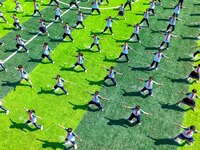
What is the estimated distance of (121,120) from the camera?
1873cm

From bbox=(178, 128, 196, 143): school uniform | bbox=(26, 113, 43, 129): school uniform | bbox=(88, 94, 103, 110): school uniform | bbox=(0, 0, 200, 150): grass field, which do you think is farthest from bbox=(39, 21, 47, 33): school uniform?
bbox=(178, 128, 196, 143): school uniform

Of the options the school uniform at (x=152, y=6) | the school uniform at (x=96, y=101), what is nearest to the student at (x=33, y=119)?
the school uniform at (x=96, y=101)

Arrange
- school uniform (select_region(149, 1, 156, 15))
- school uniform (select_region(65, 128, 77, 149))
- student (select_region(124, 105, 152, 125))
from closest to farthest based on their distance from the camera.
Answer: school uniform (select_region(65, 128, 77, 149))
student (select_region(124, 105, 152, 125))
school uniform (select_region(149, 1, 156, 15))

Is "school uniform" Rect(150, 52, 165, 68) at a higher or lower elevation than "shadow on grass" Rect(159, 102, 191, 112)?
higher

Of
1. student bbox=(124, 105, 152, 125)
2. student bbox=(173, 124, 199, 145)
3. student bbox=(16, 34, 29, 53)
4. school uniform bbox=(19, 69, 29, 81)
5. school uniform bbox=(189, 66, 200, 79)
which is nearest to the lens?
student bbox=(173, 124, 199, 145)

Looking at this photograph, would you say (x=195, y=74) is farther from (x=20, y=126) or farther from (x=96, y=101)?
(x=20, y=126)

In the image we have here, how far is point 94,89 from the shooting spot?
69.3 feet

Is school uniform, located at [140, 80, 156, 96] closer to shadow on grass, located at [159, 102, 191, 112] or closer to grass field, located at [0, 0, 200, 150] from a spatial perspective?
grass field, located at [0, 0, 200, 150]

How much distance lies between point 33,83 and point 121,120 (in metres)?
7.83

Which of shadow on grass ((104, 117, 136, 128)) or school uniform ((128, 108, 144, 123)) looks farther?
shadow on grass ((104, 117, 136, 128))

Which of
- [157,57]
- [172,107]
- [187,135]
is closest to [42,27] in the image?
[157,57]

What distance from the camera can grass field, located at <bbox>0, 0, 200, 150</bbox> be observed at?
17.5 m

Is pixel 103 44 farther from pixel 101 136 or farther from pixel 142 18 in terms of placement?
pixel 101 136

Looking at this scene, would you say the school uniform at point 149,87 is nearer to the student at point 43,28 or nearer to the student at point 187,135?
the student at point 187,135
